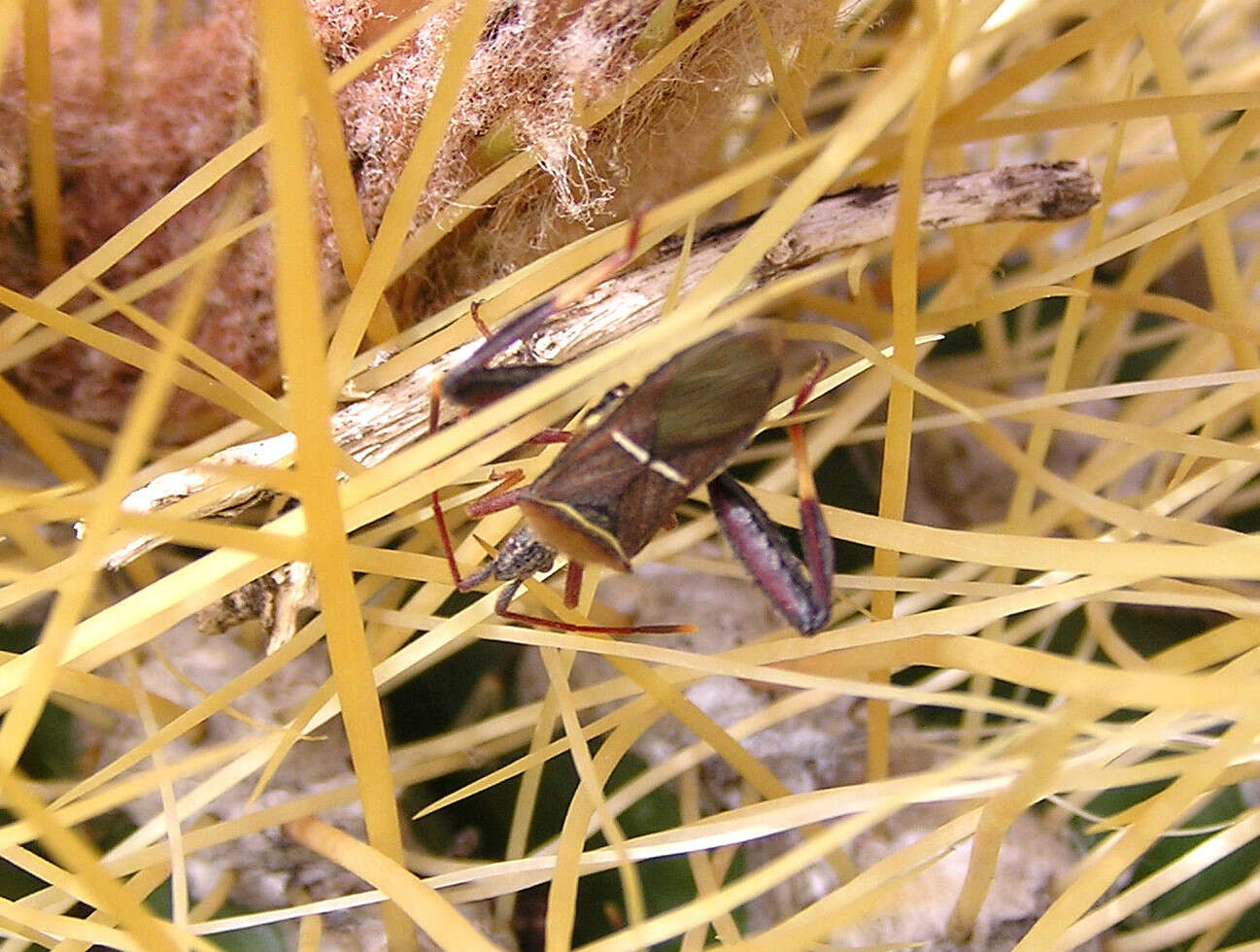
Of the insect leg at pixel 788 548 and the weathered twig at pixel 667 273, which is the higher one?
the weathered twig at pixel 667 273

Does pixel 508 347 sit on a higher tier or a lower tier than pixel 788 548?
higher

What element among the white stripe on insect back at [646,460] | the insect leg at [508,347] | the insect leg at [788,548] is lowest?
the insect leg at [788,548]

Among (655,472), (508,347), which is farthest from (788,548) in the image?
(508,347)

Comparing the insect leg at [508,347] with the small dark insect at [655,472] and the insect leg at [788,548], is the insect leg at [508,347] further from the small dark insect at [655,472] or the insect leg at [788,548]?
the insect leg at [788,548]

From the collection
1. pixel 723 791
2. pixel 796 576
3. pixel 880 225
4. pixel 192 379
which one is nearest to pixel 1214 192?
pixel 880 225

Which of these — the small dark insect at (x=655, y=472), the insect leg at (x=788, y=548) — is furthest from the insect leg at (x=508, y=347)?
the insect leg at (x=788, y=548)

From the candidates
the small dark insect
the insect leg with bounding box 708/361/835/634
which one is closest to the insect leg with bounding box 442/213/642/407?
the small dark insect

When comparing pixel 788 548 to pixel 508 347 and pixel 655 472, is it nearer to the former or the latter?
pixel 655 472

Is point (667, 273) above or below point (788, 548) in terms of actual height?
above
